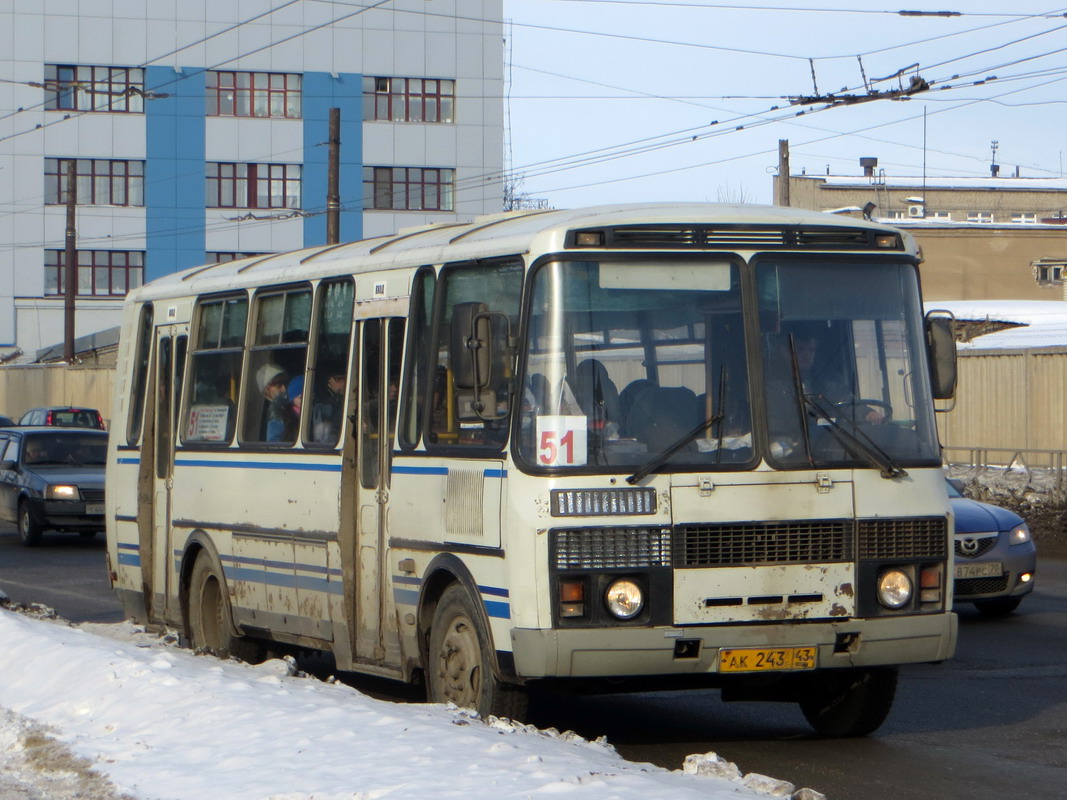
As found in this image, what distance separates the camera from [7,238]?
217 ft

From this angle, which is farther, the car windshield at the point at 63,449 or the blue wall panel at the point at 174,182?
the blue wall panel at the point at 174,182

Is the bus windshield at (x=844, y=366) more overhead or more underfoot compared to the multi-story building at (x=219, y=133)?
more underfoot

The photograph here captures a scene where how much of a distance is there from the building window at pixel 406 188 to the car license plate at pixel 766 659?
61.3 m

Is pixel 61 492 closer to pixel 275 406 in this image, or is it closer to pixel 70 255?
pixel 275 406

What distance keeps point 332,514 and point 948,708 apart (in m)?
3.74

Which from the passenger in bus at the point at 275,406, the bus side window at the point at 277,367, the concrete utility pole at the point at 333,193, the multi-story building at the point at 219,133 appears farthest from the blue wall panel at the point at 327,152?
the passenger in bus at the point at 275,406

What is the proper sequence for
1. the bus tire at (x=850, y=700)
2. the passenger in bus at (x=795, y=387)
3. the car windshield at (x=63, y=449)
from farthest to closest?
the car windshield at (x=63, y=449) < the bus tire at (x=850, y=700) < the passenger in bus at (x=795, y=387)

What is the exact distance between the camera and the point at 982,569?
14008mm

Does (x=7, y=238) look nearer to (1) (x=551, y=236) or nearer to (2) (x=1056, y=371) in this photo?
(2) (x=1056, y=371)

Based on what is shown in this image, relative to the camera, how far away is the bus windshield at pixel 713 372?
298 inches

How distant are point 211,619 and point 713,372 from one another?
16.4 ft

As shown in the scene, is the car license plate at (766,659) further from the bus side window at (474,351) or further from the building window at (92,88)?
the building window at (92,88)

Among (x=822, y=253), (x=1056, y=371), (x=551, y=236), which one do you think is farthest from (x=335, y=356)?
(x=1056, y=371)

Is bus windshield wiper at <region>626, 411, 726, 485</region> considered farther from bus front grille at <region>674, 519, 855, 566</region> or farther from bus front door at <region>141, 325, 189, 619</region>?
bus front door at <region>141, 325, 189, 619</region>
